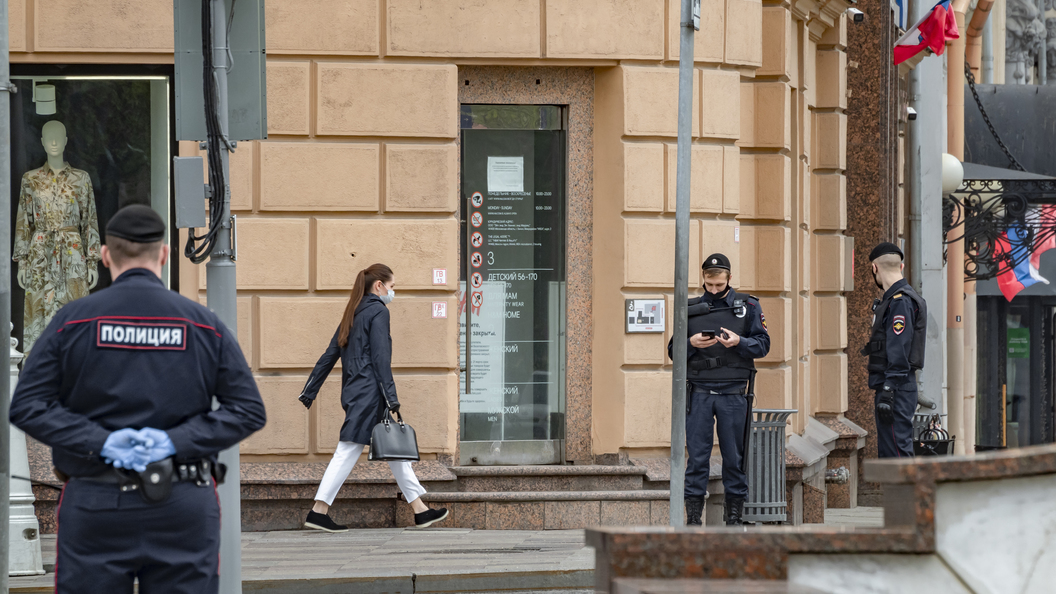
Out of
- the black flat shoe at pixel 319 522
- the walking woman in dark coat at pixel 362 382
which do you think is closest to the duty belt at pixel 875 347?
the walking woman in dark coat at pixel 362 382

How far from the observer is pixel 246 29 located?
6457 mm

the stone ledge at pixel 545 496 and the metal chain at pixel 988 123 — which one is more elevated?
the metal chain at pixel 988 123

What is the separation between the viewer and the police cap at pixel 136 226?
4355mm

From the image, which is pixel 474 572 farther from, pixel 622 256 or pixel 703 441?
pixel 622 256

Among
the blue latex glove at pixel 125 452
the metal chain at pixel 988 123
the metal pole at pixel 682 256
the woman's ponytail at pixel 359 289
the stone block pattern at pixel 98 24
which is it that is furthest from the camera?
the metal chain at pixel 988 123

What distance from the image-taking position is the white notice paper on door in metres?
10.4

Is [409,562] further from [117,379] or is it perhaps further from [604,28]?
[604,28]

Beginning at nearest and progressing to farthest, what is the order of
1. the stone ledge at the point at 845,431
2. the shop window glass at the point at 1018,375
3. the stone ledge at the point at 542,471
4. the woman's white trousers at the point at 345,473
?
the woman's white trousers at the point at 345,473 < the stone ledge at the point at 542,471 < the stone ledge at the point at 845,431 < the shop window glass at the point at 1018,375

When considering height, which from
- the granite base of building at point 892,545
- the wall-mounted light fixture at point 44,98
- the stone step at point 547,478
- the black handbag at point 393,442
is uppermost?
the wall-mounted light fixture at point 44,98

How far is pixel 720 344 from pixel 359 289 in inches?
108

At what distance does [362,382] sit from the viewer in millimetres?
9172

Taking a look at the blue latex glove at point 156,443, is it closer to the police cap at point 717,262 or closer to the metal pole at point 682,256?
the metal pole at point 682,256

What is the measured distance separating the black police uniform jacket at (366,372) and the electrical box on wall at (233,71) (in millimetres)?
2864

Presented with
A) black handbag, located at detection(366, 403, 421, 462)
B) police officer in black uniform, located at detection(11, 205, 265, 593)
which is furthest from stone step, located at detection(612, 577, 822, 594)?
black handbag, located at detection(366, 403, 421, 462)
